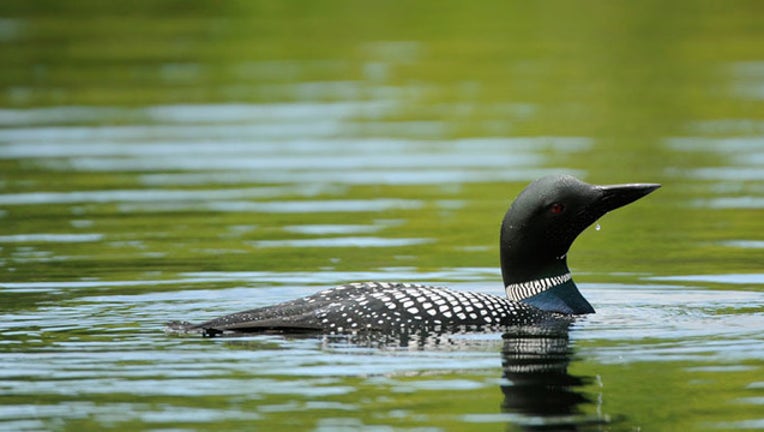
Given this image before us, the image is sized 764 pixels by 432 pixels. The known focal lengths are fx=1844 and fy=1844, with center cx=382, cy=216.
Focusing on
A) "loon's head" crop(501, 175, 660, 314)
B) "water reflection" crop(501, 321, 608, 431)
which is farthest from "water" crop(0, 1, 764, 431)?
"loon's head" crop(501, 175, 660, 314)

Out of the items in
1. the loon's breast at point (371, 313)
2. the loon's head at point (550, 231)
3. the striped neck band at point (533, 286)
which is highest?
the loon's head at point (550, 231)

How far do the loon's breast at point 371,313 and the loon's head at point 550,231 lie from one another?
0.53 metres

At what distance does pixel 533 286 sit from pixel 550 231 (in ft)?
0.94

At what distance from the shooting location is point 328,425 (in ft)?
21.4

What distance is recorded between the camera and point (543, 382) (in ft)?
24.1

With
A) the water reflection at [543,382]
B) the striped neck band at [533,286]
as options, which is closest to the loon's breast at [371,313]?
the water reflection at [543,382]

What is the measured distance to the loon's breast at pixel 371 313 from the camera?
26.6 feet

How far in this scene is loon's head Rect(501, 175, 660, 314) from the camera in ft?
28.4

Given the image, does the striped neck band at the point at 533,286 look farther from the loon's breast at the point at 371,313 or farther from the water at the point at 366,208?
the loon's breast at the point at 371,313

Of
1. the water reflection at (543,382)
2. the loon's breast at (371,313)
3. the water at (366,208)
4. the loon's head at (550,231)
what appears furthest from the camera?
the loon's head at (550,231)

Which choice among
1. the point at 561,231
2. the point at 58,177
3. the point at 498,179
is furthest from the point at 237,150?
the point at 561,231

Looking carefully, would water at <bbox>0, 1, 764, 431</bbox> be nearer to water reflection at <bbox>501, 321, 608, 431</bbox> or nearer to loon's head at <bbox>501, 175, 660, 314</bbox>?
water reflection at <bbox>501, 321, 608, 431</bbox>

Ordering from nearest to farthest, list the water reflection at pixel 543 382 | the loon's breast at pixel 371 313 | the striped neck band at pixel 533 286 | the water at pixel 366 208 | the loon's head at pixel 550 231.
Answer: the water reflection at pixel 543 382, the water at pixel 366 208, the loon's breast at pixel 371 313, the loon's head at pixel 550 231, the striped neck band at pixel 533 286

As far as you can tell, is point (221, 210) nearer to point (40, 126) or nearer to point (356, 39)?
point (40, 126)
